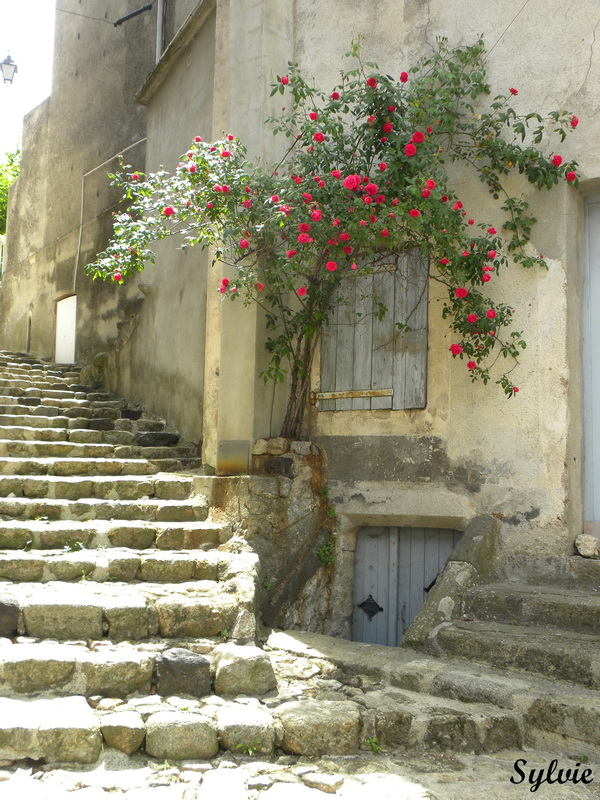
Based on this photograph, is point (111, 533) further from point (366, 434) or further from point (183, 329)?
point (183, 329)

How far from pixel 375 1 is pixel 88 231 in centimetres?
717

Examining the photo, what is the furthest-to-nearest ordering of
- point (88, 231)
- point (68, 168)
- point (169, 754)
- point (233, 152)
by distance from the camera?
point (68, 168)
point (88, 231)
point (233, 152)
point (169, 754)

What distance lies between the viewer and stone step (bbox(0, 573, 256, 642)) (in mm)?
3967

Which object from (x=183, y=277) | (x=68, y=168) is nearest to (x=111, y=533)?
(x=183, y=277)

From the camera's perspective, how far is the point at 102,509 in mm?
5434

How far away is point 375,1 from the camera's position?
20.2 feet

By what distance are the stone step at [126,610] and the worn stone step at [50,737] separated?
0.74m

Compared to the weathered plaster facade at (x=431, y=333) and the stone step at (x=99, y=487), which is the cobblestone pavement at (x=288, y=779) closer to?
the weathered plaster facade at (x=431, y=333)

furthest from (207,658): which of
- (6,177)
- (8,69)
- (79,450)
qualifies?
(6,177)

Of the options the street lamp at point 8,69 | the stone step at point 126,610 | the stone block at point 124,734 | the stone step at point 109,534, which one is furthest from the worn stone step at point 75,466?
the street lamp at point 8,69

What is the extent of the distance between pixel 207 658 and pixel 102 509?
1849mm

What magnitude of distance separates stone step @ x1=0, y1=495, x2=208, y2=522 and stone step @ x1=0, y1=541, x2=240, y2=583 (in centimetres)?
47

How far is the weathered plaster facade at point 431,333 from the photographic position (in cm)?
514

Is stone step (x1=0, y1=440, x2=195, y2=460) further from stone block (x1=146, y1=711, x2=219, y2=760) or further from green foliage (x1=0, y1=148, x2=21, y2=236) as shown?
green foliage (x1=0, y1=148, x2=21, y2=236)
